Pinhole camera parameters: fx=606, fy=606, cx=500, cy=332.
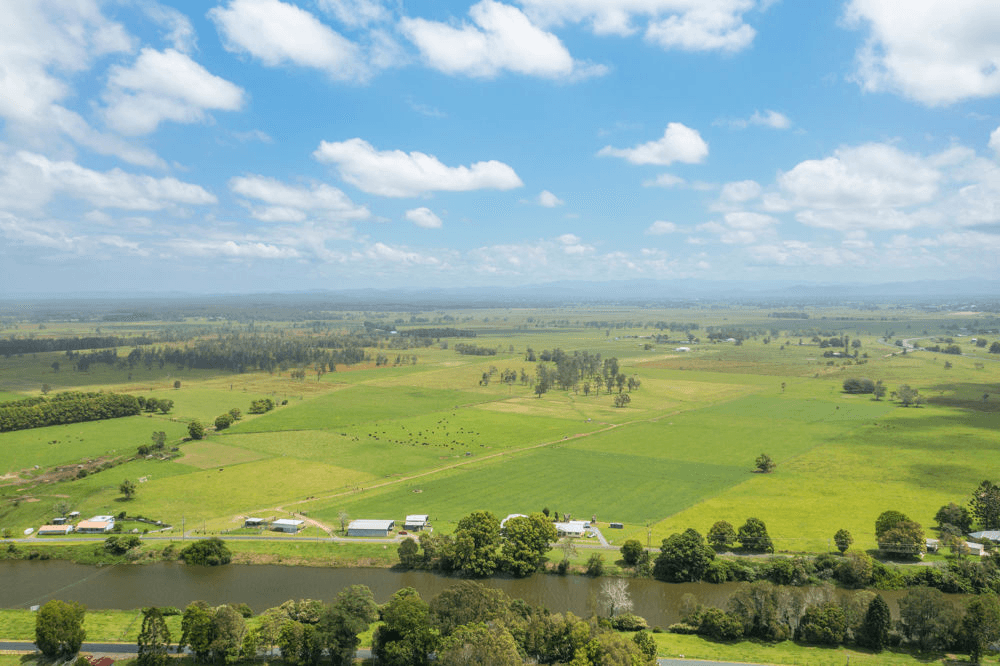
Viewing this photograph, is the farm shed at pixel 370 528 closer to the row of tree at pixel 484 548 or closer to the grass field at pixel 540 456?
the grass field at pixel 540 456

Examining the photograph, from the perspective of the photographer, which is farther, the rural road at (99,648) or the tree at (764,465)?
the tree at (764,465)

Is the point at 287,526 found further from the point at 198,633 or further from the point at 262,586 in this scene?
the point at 198,633

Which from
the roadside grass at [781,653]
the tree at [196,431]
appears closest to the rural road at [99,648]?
the roadside grass at [781,653]

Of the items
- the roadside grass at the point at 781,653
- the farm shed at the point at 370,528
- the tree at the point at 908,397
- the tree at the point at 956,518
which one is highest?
the tree at the point at 908,397

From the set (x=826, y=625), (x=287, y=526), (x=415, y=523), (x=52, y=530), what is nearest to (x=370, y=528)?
(x=415, y=523)

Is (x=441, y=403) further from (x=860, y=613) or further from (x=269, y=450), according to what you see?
(x=860, y=613)

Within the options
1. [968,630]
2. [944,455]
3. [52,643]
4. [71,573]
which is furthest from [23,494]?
[944,455]

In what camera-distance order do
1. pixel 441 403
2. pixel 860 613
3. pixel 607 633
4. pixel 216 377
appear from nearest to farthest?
1. pixel 607 633
2. pixel 860 613
3. pixel 441 403
4. pixel 216 377
